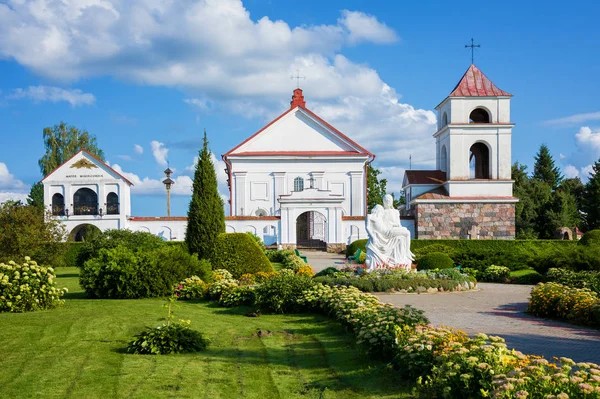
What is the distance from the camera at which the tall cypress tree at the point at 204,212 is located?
1952 centimetres

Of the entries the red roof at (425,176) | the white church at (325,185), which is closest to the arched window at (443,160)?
the white church at (325,185)

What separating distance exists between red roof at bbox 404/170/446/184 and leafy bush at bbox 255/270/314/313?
27.4m

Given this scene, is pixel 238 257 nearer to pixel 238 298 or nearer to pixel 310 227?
pixel 238 298

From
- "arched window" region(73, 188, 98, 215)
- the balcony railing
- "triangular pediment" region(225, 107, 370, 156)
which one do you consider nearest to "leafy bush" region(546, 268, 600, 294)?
"triangular pediment" region(225, 107, 370, 156)

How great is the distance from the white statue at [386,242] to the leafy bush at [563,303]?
21.0ft

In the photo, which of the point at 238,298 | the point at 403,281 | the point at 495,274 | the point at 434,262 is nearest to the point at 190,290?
the point at 238,298

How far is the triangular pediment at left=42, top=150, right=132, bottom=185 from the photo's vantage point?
42656mm

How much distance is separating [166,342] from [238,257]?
10.3 meters

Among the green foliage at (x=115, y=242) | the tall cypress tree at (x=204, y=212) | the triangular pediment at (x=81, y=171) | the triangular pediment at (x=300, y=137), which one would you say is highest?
the triangular pediment at (x=300, y=137)

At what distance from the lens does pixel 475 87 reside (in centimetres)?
3972

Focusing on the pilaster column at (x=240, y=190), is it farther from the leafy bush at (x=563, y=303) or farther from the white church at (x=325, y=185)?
the leafy bush at (x=563, y=303)

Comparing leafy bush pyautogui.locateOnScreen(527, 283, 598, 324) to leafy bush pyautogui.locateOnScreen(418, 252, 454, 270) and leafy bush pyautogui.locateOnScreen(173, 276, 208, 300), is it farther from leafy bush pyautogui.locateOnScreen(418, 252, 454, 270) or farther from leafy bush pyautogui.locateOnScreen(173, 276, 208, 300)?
leafy bush pyautogui.locateOnScreen(418, 252, 454, 270)

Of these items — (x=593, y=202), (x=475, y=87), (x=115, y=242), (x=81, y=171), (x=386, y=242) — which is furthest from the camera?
(x=593, y=202)

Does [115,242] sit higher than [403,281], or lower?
higher
